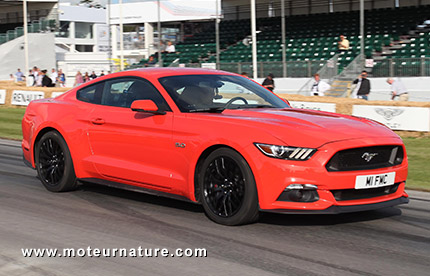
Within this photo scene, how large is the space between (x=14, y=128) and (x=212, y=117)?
1463 centimetres

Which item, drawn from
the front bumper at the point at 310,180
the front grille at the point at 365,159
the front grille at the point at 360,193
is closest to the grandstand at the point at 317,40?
the front grille at the point at 365,159

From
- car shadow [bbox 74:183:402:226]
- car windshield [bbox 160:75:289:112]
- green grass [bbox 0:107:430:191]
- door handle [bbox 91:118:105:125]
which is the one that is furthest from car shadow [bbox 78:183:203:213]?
green grass [bbox 0:107:430:191]

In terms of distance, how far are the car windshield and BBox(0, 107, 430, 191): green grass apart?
3096 millimetres

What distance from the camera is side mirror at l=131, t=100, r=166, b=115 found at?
707cm

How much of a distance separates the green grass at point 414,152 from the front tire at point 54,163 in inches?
190

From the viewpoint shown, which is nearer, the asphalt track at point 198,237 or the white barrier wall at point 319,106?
the asphalt track at point 198,237

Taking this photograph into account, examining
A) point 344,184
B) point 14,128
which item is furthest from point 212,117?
point 14,128

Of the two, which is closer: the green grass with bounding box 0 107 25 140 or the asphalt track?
the asphalt track

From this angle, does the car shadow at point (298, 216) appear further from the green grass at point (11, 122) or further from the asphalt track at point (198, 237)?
the green grass at point (11, 122)

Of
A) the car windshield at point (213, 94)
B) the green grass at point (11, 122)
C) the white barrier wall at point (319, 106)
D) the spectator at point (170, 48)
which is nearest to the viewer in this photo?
the car windshield at point (213, 94)

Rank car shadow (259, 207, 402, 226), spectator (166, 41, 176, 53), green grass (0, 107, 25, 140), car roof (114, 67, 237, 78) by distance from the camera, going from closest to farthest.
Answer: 1. car shadow (259, 207, 402, 226)
2. car roof (114, 67, 237, 78)
3. green grass (0, 107, 25, 140)
4. spectator (166, 41, 176, 53)

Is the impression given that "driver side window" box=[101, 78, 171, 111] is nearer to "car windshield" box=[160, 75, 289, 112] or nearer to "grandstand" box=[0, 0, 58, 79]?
"car windshield" box=[160, 75, 289, 112]

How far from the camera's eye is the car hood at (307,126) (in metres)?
6.09

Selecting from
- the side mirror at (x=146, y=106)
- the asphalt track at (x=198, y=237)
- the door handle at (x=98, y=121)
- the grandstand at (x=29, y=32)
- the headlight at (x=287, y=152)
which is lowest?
the asphalt track at (x=198, y=237)
